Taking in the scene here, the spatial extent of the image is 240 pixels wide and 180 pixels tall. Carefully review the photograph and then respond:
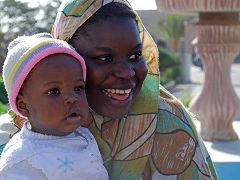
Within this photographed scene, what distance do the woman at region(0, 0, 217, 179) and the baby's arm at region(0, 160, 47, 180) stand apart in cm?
A: 27

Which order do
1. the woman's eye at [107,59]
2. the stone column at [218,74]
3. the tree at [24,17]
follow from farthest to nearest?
the tree at [24,17]
the stone column at [218,74]
the woman's eye at [107,59]

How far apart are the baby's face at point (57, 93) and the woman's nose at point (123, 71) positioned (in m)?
0.10

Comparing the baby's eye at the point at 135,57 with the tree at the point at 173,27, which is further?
the tree at the point at 173,27

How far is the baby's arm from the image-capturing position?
1.63 meters

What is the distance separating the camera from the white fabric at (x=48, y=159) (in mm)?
1633

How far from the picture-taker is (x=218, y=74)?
5.71 meters

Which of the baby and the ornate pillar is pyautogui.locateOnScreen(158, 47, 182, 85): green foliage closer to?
the ornate pillar

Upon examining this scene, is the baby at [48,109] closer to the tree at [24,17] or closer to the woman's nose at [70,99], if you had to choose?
the woman's nose at [70,99]

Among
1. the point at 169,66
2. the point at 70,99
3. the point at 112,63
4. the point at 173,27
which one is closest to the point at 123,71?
the point at 112,63

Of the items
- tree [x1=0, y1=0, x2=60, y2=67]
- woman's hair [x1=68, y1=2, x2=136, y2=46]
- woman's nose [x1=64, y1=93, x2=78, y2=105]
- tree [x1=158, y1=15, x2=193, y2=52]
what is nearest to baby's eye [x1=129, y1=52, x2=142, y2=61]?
woman's hair [x1=68, y1=2, x2=136, y2=46]

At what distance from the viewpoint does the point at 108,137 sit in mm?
1854

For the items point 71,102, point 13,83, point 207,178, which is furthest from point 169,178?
point 13,83

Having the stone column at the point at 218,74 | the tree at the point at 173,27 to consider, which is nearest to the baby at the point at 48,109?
the stone column at the point at 218,74

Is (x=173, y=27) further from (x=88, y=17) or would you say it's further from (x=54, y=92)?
(x=54, y=92)
